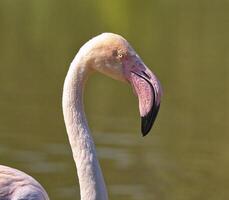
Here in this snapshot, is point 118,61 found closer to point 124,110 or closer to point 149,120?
point 149,120

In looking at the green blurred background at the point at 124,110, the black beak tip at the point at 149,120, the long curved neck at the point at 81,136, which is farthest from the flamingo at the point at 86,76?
the green blurred background at the point at 124,110

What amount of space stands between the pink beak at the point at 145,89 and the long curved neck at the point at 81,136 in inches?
8.7

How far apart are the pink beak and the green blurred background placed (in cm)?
497

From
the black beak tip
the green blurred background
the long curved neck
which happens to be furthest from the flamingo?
the green blurred background

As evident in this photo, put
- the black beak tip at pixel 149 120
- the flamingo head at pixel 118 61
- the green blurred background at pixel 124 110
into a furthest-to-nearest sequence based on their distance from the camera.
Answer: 1. the green blurred background at pixel 124 110
2. the flamingo head at pixel 118 61
3. the black beak tip at pixel 149 120

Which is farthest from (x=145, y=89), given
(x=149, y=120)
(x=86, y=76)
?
(x=86, y=76)

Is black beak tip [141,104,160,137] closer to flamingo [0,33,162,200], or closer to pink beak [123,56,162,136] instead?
pink beak [123,56,162,136]

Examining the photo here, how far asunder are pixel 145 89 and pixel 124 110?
31.6 ft

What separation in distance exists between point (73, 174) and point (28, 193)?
5.66 meters

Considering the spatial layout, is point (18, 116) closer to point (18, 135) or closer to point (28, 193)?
point (18, 135)

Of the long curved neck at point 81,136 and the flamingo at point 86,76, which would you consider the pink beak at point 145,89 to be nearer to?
the flamingo at point 86,76

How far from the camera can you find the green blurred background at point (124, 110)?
1111 cm

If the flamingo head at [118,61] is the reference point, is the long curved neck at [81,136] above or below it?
below

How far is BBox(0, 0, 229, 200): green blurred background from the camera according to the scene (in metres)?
11.1
